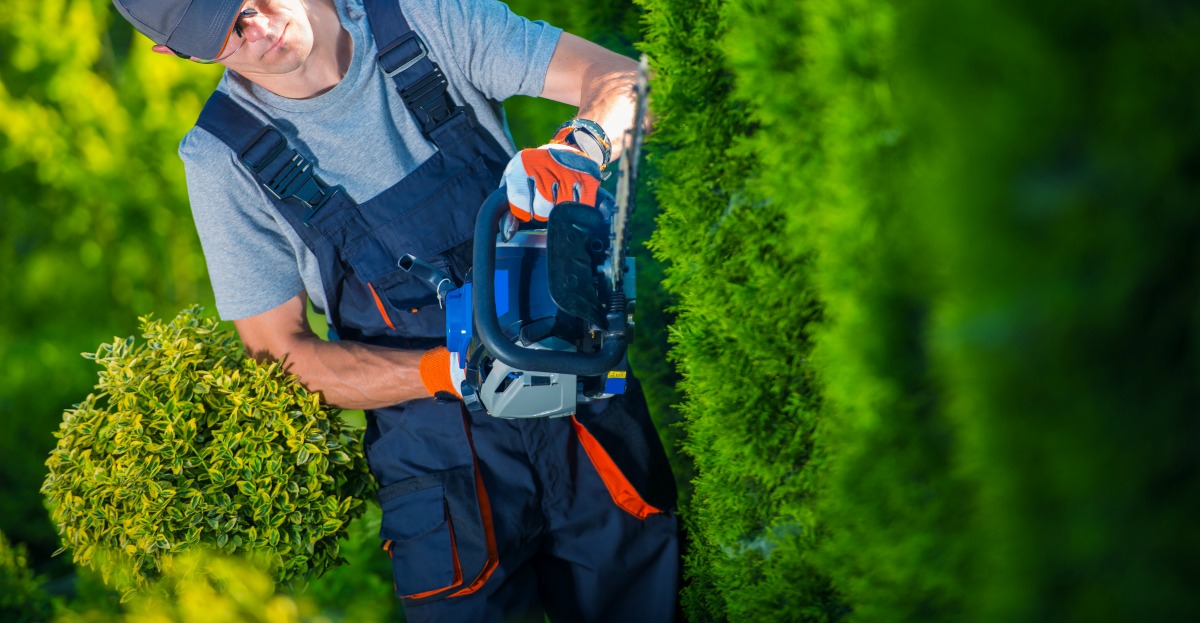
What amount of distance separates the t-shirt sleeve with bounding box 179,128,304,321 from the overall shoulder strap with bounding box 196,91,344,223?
0.13 ft

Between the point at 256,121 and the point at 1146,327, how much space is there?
6.65 ft

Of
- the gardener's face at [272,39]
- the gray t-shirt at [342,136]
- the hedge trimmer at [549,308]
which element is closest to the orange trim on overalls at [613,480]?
the hedge trimmer at [549,308]

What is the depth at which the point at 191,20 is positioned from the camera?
1.95 m

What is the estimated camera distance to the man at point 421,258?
209cm

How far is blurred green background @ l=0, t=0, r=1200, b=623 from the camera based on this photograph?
2.54ft

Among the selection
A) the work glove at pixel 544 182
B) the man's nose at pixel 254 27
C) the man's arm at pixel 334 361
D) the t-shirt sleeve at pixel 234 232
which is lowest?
the man's arm at pixel 334 361

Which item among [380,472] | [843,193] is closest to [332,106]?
[380,472]

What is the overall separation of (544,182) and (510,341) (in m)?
0.40

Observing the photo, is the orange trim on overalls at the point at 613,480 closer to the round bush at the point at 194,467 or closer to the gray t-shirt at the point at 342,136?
the round bush at the point at 194,467

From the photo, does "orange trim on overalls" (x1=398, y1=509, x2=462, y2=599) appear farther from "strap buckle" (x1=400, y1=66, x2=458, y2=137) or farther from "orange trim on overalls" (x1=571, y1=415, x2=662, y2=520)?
"strap buckle" (x1=400, y1=66, x2=458, y2=137)

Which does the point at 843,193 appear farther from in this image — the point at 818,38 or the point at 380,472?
the point at 380,472

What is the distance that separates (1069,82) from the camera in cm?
76

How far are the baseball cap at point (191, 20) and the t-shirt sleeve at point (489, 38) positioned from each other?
49cm

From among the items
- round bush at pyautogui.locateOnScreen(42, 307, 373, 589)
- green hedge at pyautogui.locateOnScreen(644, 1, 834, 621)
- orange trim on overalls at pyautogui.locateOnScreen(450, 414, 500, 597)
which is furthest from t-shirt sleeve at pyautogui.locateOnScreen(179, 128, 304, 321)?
green hedge at pyautogui.locateOnScreen(644, 1, 834, 621)
